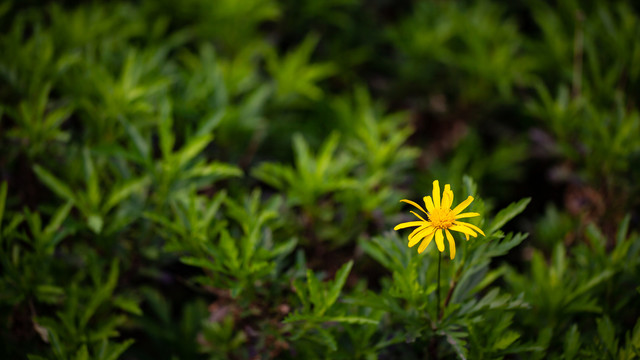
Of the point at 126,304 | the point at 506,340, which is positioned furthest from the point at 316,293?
the point at 126,304

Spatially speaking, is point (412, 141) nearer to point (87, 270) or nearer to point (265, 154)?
point (265, 154)

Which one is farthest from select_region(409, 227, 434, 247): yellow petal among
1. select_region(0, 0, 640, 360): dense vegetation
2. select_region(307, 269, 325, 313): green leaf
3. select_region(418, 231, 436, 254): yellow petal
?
select_region(307, 269, 325, 313): green leaf

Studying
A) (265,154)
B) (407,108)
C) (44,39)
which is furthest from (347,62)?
(44,39)

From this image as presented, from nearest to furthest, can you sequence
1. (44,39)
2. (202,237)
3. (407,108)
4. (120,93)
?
(202,237) < (120,93) < (44,39) < (407,108)

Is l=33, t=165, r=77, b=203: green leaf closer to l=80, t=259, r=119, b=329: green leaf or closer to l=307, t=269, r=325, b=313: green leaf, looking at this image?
l=80, t=259, r=119, b=329: green leaf

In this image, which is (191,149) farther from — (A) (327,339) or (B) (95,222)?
(A) (327,339)
